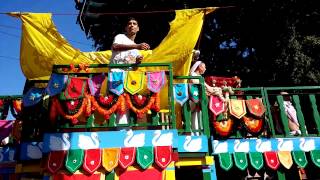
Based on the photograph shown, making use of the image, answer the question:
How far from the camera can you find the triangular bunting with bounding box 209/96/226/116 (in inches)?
261

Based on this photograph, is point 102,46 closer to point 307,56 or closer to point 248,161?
point 307,56

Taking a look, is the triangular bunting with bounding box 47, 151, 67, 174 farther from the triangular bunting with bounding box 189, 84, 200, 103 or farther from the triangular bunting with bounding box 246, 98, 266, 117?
the triangular bunting with bounding box 246, 98, 266, 117

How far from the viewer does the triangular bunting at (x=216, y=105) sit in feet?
21.7

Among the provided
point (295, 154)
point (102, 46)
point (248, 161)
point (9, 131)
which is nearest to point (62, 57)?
point (9, 131)

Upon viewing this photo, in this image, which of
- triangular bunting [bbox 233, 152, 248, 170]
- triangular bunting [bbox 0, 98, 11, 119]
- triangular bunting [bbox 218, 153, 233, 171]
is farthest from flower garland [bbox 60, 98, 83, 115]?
triangular bunting [bbox 233, 152, 248, 170]

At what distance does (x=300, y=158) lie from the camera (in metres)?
6.86

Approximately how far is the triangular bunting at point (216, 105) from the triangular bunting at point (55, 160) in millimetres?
2754

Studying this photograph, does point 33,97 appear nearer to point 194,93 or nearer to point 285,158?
point 194,93

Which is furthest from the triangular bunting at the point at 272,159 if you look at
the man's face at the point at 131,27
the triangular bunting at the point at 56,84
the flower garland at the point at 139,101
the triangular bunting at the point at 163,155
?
the triangular bunting at the point at 56,84

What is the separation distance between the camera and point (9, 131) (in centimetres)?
689

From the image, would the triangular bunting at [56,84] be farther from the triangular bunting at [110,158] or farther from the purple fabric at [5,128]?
the purple fabric at [5,128]

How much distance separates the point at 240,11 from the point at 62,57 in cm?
861

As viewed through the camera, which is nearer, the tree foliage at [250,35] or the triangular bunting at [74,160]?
the triangular bunting at [74,160]

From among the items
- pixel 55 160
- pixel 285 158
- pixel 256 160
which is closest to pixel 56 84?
pixel 55 160
